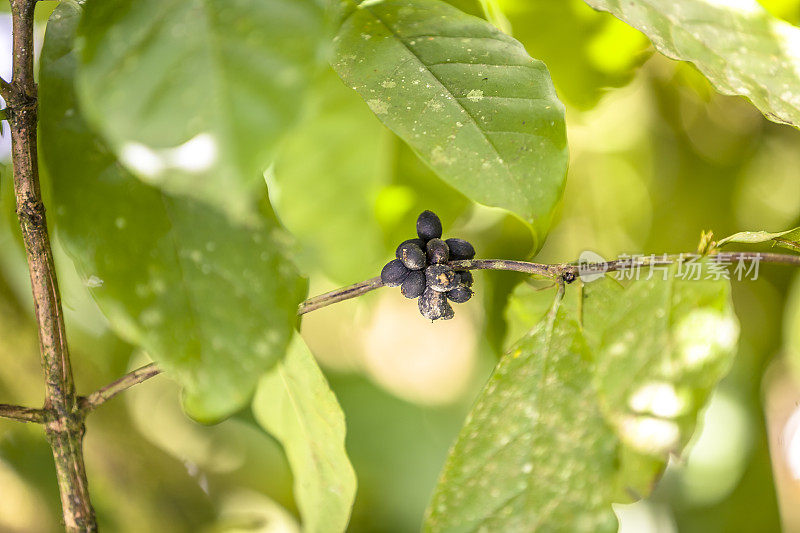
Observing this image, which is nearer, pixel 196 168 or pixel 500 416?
pixel 196 168

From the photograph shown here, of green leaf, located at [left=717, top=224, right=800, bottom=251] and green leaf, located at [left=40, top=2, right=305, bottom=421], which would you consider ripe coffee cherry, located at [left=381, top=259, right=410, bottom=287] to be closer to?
green leaf, located at [left=40, top=2, right=305, bottom=421]

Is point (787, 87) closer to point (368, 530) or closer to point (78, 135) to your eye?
point (78, 135)

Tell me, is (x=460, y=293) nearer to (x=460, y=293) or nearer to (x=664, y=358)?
(x=460, y=293)

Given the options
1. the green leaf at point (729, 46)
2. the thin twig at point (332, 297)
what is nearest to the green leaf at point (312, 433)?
the thin twig at point (332, 297)

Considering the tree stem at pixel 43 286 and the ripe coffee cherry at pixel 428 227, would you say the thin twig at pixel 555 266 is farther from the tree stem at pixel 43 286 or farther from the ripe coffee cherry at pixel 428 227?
the tree stem at pixel 43 286

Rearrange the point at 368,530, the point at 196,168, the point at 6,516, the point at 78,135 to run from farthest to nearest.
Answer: the point at 368,530 → the point at 6,516 → the point at 78,135 → the point at 196,168

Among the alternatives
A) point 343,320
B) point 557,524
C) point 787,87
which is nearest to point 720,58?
point 787,87

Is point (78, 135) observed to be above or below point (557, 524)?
above
